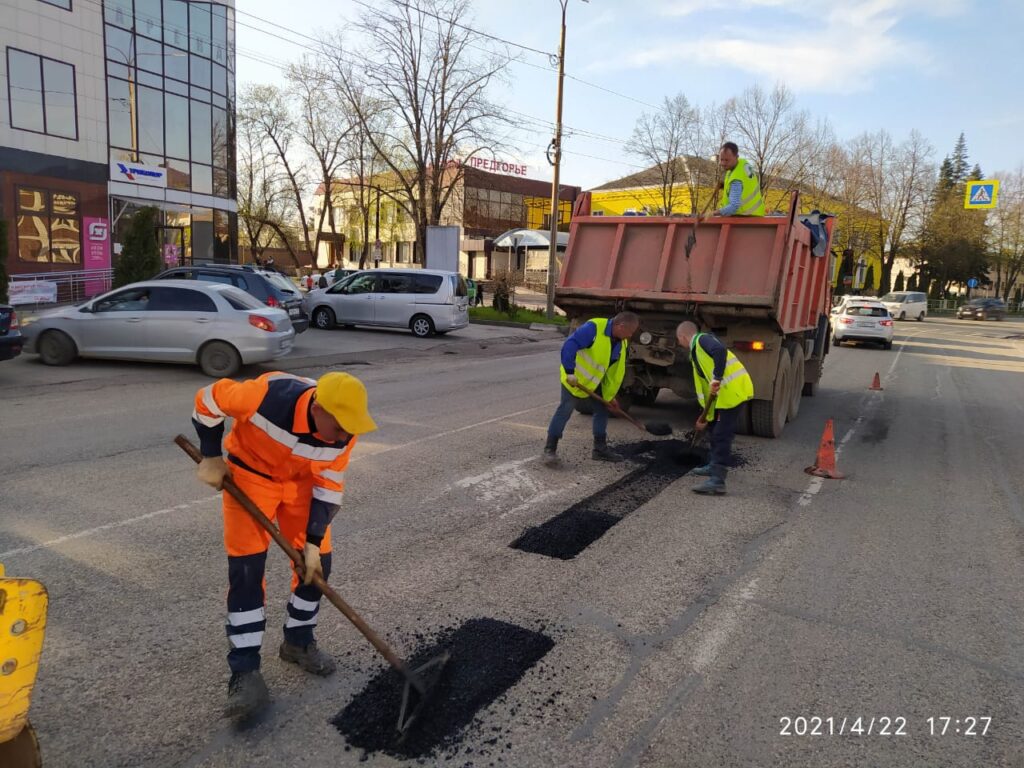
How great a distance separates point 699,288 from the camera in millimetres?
7715

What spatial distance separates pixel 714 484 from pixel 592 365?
5.25ft

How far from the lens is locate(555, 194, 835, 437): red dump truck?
7520 millimetres

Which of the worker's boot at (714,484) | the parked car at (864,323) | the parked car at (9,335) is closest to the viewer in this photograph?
the worker's boot at (714,484)

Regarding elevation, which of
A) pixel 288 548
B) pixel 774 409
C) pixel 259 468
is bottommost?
pixel 774 409

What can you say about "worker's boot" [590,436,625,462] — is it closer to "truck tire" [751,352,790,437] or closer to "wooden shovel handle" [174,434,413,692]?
"truck tire" [751,352,790,437]

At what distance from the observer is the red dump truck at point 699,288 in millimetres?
7520

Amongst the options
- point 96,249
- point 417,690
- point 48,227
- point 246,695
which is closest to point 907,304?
point 96,249

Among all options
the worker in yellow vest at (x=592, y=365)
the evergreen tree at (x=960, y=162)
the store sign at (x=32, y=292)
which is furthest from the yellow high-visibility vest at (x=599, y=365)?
the evergreen tree at (x=960, y=162)

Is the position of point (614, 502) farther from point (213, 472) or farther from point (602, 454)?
point (213, 472)

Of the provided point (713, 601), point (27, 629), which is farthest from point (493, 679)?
point (27, 629)

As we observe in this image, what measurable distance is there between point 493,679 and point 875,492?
466 centimetres

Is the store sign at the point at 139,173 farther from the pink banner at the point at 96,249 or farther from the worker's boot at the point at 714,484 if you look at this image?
the worker's boot at the point at 714,484

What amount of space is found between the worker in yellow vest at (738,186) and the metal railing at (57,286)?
17.0 metres

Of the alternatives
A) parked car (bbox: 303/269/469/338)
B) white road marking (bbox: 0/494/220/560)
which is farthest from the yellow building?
white road marking (bbox: 0/494/220/560)
